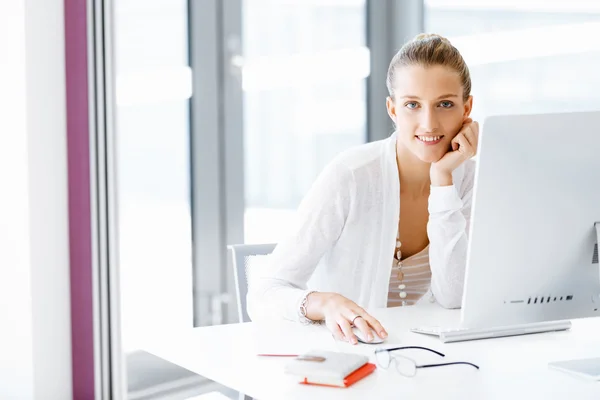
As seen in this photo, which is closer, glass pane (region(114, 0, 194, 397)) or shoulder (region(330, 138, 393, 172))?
shoulder (region(330, 138, 393, 172))

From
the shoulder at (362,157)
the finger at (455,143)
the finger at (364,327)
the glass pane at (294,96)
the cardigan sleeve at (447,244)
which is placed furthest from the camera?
the glass pane at (294,96)

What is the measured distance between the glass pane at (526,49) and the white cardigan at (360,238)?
1.52 m

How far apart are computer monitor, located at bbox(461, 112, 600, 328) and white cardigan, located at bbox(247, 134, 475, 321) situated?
0.54 metres

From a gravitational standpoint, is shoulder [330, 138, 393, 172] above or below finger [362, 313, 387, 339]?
above

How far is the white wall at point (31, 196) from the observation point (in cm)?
256

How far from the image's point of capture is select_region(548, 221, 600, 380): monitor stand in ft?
4.24

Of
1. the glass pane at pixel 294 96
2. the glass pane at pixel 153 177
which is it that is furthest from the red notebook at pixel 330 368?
the glass pane at pixel 294 96

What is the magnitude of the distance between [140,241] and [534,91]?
78.0 inches

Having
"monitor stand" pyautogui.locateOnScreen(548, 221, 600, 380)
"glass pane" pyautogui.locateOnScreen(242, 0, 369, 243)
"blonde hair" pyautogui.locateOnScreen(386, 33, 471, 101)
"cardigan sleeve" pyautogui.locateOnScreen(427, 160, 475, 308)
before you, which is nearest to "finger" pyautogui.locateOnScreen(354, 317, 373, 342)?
"monitor stand" pyautogui.locateOnScreen(548, 221, 600, 380)

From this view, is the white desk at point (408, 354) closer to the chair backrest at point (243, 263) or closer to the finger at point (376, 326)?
the finger at point (376, 326)

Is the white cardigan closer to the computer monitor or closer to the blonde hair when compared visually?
the blonde hair

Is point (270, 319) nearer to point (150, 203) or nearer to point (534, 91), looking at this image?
point (150, 203)

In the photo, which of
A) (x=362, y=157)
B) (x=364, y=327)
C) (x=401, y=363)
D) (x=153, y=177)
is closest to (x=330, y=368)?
(x=401, y=363)

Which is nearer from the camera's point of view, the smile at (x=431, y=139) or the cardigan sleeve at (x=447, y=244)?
the cardigan sleeve at (x=447, y=244)
